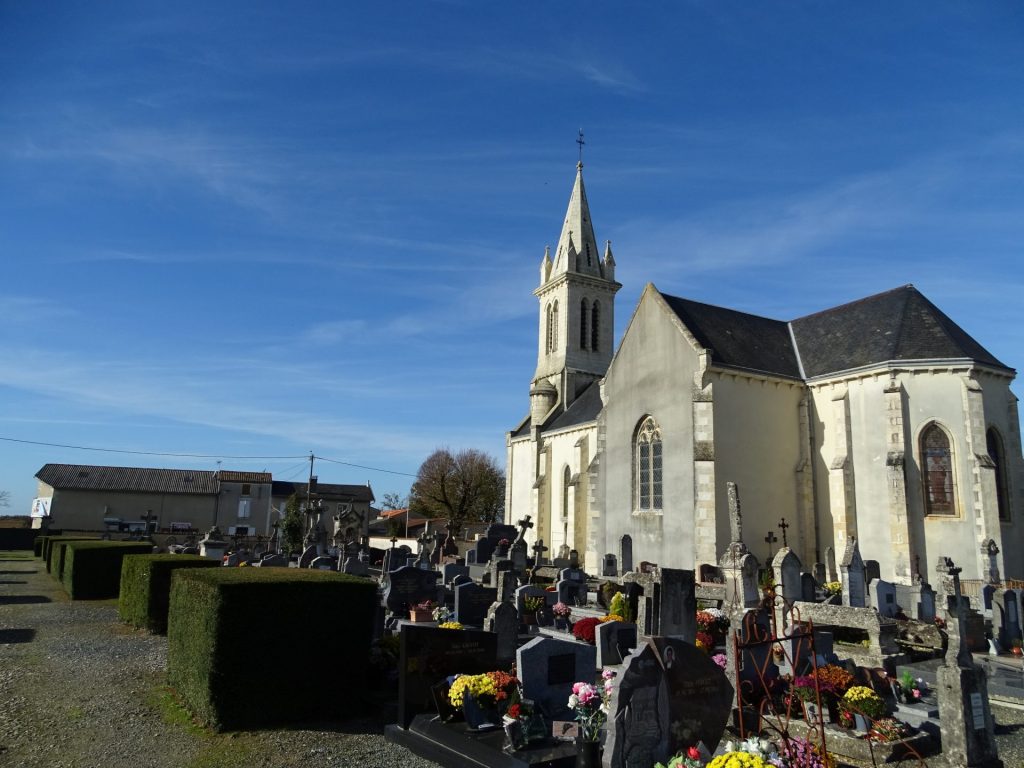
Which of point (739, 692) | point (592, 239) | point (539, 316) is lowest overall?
point (739, 692)

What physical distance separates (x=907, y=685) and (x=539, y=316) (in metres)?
39.0

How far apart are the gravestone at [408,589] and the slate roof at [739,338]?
13490 mm

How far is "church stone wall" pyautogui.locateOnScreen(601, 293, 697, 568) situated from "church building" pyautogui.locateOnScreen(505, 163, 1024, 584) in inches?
2.5

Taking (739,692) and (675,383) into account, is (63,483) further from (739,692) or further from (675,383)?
(739,692)

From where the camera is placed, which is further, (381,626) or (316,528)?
(316,528)

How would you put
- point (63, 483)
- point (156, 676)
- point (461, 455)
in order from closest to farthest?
point (156, 676), point (63, 483), point (461, 455)

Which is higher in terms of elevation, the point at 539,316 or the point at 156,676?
the point at 539,316

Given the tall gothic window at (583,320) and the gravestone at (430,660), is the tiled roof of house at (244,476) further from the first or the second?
the gravestone at (430,660)

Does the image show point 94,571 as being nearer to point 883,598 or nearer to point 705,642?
point 705,642

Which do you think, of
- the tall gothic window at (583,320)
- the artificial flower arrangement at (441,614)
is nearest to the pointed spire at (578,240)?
the tall gothic window at (583,320)

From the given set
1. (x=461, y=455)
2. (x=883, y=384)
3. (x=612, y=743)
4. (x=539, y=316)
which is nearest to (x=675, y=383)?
(x=883, y=384)

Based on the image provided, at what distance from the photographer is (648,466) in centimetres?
2589

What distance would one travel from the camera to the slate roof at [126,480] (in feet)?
197

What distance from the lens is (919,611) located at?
15266 millimetres
